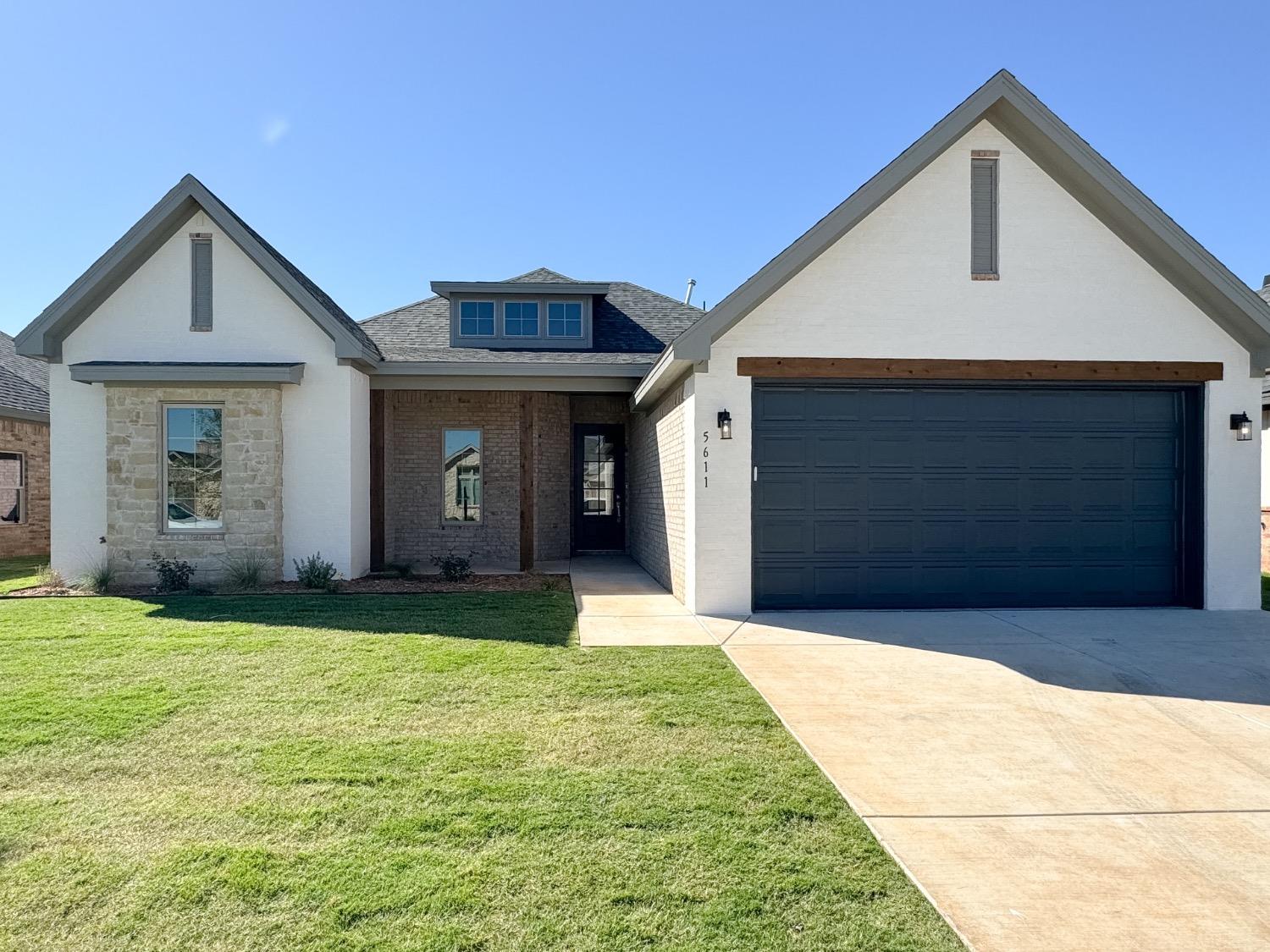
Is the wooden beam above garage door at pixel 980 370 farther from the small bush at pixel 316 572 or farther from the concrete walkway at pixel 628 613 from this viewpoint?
the small bush at pixel 316 572

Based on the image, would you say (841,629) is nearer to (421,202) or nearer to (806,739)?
(806,739)

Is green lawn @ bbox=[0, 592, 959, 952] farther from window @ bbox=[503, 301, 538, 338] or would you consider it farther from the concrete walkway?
window @ bbox=[503, 301, 538, 338]

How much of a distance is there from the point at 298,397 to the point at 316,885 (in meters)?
9.39

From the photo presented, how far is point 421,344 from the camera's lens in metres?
13.6

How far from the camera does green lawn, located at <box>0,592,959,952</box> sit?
2727 mm

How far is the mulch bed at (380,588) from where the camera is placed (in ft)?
33.9

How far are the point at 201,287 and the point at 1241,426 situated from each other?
46.1 ft

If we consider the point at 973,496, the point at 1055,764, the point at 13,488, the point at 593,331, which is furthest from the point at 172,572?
the point at 1055,764

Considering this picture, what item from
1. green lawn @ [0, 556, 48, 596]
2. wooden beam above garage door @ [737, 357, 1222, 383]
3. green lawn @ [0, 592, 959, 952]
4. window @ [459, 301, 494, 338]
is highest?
window @ [459, 301, 494, 338]

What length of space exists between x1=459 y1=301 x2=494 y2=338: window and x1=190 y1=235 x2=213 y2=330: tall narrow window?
4.28 m

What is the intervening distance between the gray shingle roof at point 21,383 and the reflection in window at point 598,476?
37.3 feet

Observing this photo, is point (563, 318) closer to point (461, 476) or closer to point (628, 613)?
point (461, 476)

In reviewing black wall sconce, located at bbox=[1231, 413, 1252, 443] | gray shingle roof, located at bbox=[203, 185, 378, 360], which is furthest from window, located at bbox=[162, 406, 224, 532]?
black wall sconce, located at bbox=[1231, 413, 1252, 443]

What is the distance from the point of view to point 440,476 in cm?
1356
